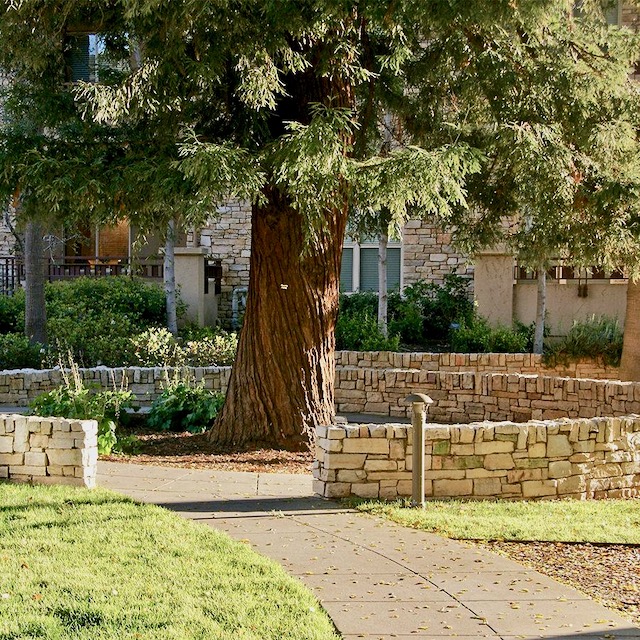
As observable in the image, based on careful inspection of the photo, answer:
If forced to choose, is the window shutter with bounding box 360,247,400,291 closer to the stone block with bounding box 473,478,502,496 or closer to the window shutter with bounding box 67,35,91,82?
the window shutter with bounding box 67,35,91,82

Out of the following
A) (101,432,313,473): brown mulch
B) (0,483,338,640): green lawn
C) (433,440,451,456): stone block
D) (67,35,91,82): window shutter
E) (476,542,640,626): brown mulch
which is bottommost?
(476,542,640,626): brown mulch

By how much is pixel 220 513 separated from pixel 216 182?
3.04 metres

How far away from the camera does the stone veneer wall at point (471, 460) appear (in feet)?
28.2

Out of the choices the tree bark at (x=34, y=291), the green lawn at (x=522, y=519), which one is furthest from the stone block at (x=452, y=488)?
the tree bark at (x=34, y=291)

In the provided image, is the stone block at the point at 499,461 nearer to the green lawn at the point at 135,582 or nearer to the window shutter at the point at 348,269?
the green lawn at the point at 135,582

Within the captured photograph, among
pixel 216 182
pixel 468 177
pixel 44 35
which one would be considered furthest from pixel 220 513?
pixel 468 177

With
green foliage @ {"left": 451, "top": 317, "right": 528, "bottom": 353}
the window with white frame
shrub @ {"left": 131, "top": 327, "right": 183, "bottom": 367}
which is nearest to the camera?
shrub @ {"left": 131, "top": 327, "right": 183, "bottom": 367}

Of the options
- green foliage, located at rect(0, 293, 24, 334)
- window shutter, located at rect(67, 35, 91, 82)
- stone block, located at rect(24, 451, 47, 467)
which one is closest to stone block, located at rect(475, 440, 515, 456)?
stone block, located at rect(24, 451, 47, 467)

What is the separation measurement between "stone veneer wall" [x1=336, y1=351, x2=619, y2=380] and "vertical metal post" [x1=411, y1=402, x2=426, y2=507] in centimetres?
854

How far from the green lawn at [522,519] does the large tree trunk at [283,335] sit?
3.17 meters

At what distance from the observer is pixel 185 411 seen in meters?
12.8

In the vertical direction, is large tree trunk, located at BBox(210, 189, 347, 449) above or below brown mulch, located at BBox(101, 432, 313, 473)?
above

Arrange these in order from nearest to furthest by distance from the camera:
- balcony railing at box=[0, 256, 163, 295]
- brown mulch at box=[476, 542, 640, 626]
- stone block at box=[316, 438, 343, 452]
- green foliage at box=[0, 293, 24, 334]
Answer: brown mulch at box=[476, 542, 640, 626]
stone block at box=[316, 438, 343, 452]
green foliage at box=[0, 293, 24, 334]
balcony railing at box=[0, 256, 163, 295]

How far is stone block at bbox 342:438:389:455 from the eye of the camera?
8555mm
